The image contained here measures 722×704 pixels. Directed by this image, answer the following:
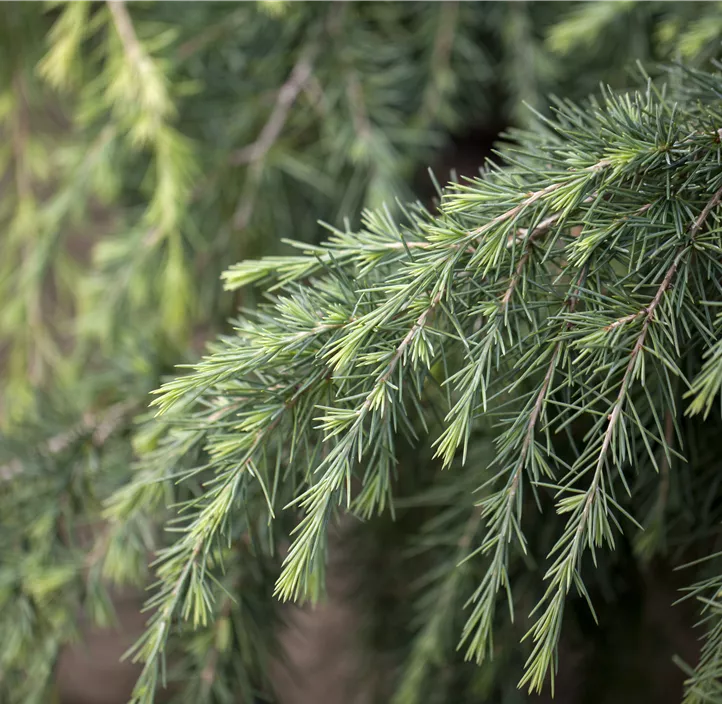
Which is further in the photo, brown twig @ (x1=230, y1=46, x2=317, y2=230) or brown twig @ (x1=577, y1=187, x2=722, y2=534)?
brown twig @ (x1=230, y1=46, x2=317, y2=230)

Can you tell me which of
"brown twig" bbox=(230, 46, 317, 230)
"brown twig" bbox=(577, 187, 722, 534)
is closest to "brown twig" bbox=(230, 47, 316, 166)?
"brown twig" bbox=(230, 46, 317, 230)

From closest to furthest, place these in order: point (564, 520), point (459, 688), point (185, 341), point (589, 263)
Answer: point (589, 263)
point (564, 520)
point (459, 688)
point (185, 341)

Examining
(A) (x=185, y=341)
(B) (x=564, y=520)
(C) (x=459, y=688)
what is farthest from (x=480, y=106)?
(C) (x=459, y=688)

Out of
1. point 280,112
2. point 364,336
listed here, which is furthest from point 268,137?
point 364,336

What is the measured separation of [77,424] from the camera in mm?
860

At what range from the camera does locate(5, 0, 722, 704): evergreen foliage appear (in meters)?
0.45

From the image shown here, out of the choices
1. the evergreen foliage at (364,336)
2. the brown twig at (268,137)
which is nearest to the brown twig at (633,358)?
the evergreen foliage at (364,336)

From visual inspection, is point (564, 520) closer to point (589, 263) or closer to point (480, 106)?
point (589, 263)

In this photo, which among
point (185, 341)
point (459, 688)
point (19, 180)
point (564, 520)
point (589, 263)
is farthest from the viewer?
point (19, 180)

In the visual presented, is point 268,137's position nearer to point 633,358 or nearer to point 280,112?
point 280,112

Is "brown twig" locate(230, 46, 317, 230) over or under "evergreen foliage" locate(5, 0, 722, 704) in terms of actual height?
over

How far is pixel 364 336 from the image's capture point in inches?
18.3

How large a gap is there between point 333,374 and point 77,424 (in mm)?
501

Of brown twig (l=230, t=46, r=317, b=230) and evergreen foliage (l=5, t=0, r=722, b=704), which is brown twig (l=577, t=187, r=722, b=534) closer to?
evergreen foliage (l=5, t=0, r=722, b=704)
